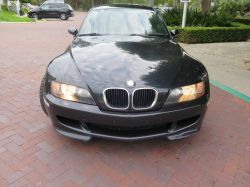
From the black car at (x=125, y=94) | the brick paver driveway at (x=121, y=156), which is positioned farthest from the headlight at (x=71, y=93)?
the brick paver driveway at (x=121, y=156)

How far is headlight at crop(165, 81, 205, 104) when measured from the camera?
2.36 m

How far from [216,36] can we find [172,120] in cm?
904

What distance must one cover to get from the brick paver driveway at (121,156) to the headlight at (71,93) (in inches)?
27.3

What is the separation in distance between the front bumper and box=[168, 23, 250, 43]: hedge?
777 centimetres

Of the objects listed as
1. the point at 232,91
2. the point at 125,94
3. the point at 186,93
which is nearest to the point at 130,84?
the point at 125,94

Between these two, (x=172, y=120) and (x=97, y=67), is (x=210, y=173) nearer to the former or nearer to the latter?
(x=172, y=120)

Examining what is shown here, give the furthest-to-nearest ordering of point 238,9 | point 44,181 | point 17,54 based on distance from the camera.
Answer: point 238,9
point 17,54
point 44,181

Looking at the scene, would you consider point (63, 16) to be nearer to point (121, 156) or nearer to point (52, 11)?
point (52, 11)

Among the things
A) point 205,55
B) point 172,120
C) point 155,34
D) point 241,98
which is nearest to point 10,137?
point 172,120

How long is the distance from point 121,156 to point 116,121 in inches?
22.2

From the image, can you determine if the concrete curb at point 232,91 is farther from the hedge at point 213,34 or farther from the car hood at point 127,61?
the hedge at point 213,34

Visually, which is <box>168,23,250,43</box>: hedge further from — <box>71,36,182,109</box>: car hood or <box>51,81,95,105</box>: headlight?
<box>51,81,95,105</box>: headlight

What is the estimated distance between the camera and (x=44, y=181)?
7.27 feet

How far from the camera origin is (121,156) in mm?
2592
